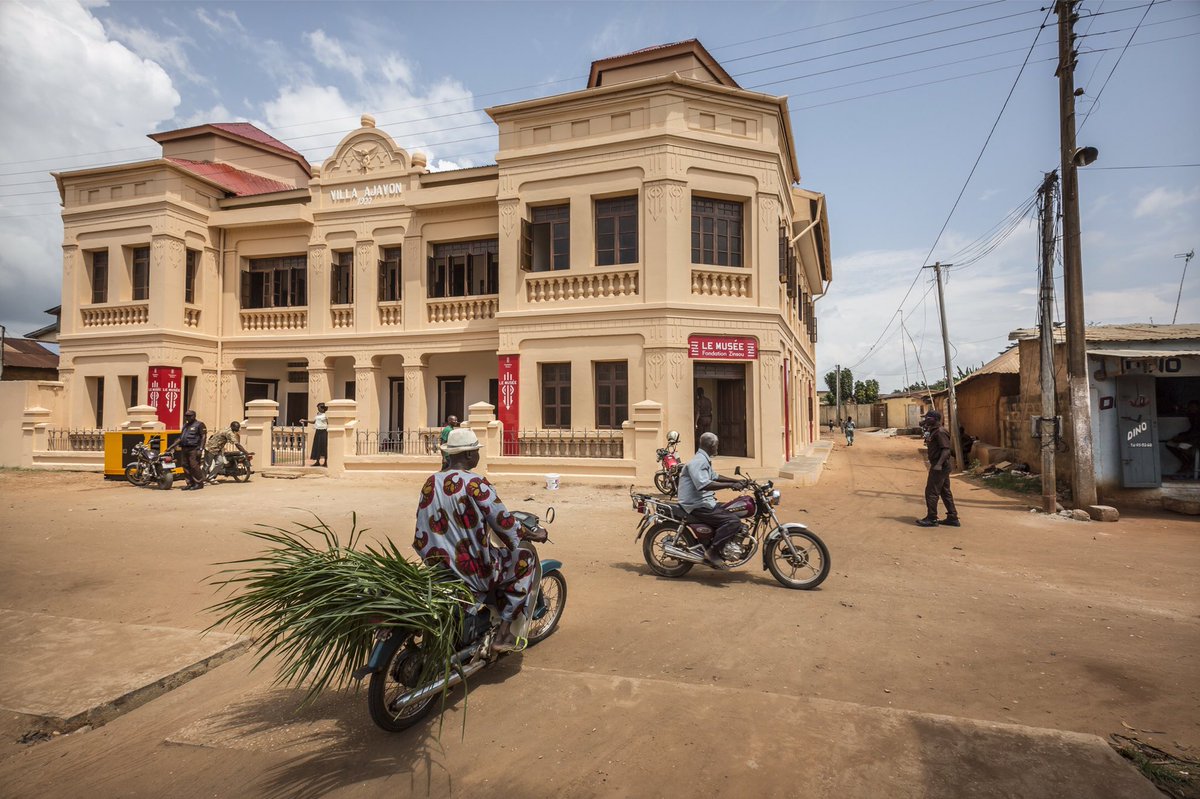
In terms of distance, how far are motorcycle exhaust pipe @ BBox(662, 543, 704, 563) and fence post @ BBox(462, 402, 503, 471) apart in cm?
790

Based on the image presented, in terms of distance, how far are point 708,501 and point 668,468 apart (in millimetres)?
5589

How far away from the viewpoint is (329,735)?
319 centimetres

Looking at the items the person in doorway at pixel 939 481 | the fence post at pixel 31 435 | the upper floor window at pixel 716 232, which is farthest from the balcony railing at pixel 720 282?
the fence post at pixel 31 435

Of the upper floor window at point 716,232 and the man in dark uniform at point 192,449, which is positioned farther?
the upper floor window at point 716,232

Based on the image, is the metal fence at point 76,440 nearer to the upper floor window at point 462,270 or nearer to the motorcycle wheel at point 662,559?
the upper floor window at point 462,270

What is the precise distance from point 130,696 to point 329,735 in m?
1.45

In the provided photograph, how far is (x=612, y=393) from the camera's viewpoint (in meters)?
14.3

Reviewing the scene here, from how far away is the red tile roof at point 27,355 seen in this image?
95.3 feet

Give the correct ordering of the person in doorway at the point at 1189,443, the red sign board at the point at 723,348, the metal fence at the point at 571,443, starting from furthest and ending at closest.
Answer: the red sign board at the point at 723,348, the metal fence at the point at 571,443, the person in doorway at the point at 1189,443

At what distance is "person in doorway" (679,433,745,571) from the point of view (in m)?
5.91

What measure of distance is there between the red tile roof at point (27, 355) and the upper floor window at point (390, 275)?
23739 millimetres

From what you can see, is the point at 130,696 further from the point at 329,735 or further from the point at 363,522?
the point at 363,522

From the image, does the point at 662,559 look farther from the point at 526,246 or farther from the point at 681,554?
the point at 526,246

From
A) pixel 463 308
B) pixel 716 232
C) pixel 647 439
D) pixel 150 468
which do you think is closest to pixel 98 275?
pixel 150 468
